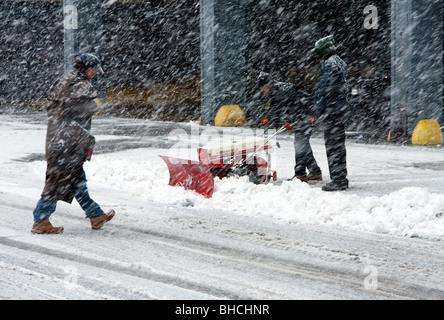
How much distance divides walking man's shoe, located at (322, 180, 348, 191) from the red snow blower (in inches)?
32.6

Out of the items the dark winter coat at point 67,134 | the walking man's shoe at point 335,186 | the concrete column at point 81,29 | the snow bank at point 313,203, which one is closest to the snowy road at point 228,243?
the snow bank at point 313,203

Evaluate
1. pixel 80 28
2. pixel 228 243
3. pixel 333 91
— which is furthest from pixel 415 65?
pixel 80 28

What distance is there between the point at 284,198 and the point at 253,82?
15.9 meters

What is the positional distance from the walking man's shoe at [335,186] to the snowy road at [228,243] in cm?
25

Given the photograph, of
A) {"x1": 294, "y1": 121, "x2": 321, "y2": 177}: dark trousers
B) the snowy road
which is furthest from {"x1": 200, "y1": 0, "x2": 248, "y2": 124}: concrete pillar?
{"x1": 294, "y1": 121, "x2": 321, "y2": 177}: dark trousers

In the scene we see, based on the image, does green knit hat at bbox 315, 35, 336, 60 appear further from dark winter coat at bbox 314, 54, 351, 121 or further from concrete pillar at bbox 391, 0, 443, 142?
concrete pillar at bbox 391, 0, 443, 142

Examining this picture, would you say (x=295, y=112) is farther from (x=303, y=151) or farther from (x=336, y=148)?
(x=336, y=148)

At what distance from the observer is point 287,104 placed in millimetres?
9469

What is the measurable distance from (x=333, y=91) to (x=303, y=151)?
120 cm

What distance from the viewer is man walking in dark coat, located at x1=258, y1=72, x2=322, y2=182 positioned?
940cm

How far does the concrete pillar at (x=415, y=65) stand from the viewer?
14.9 m

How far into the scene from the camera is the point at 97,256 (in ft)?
18.7
